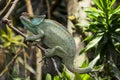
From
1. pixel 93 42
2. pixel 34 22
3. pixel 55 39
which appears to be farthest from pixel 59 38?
pixel 93 42

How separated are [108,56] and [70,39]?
0.47 meters

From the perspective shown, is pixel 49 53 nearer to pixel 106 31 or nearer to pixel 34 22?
pixel 34 22

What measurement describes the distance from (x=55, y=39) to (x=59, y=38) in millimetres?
16

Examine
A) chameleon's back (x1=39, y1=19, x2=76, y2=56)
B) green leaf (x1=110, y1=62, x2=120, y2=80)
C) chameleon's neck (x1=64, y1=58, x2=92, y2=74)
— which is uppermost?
chameleon's back (x1=39, y1=19, x2=76, y2=56)

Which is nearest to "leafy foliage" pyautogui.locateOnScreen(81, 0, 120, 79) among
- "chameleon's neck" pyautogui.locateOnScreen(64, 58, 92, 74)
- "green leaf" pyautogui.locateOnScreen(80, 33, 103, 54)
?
"green leaf" pyautogui.locateOnScreen(80, 33, 103, 54)

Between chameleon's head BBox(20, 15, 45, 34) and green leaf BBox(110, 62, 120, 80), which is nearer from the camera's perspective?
chameleon's head BBox(20, 15, 45, 34)

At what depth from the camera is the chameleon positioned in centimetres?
148

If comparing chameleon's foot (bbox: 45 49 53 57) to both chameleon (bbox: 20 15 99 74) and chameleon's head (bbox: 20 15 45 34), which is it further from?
chameleon's head (bbox: 20 15 45 34)

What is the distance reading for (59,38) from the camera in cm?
149

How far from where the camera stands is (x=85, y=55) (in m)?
2.14

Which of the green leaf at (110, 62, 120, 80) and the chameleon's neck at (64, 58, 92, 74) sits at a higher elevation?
the chameleon's neck at (64, 58, 92, 74)

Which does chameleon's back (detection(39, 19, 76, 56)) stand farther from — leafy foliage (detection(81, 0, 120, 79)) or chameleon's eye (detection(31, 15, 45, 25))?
leafy foliage (detection(81, 0, 120, 79))

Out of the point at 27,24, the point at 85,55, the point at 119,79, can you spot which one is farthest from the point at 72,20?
the point at 27,24

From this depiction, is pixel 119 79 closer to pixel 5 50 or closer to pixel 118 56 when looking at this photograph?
pixel 118 56
